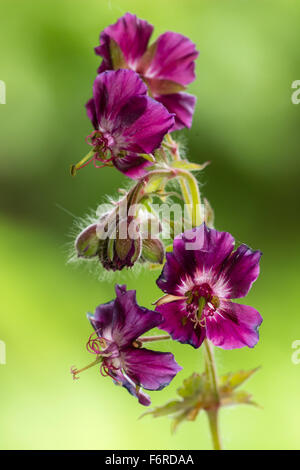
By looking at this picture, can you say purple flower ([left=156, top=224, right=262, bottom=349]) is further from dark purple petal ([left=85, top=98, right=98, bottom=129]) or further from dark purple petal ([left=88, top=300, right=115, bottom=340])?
dark purple petal ([left=85, top=98, right=98, bottom=129])

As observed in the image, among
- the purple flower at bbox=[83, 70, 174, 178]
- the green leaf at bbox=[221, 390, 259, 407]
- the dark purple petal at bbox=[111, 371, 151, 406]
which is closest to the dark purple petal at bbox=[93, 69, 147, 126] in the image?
the purple flower at bbox=[83, 70, 174, 178]

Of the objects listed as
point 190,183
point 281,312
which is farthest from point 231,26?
point 190,183

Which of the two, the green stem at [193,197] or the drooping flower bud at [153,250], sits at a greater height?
the green stem at [193,197]

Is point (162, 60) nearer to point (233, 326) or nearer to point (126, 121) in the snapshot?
point (126, 121)

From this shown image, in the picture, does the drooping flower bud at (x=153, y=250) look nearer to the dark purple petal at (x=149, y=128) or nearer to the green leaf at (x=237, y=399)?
the dark purple petal at (x=149, y=128)

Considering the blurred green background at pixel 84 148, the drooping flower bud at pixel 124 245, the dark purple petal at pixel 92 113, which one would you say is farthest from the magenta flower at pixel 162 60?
the blurred green background at pixel 84 148
